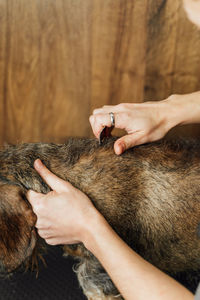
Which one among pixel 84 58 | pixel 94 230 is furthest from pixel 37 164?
pixel 84 58

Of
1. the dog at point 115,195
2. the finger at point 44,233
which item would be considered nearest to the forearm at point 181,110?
the dog at point 115,195

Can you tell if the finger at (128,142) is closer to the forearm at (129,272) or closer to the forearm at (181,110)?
the forearm at (181,110)

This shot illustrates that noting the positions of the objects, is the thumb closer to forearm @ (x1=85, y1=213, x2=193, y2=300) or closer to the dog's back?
the dog's back

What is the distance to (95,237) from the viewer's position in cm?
95

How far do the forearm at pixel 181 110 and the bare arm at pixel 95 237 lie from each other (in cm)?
46

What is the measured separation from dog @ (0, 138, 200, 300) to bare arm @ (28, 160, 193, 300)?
39 millimetres

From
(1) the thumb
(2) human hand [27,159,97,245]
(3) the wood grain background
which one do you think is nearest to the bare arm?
(2) human hand [27,159,97,245]

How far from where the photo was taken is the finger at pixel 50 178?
1.05 m

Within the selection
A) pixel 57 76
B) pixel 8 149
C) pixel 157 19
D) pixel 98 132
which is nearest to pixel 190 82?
pixel 157 19

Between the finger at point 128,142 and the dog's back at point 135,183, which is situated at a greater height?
the finger at point 128,142

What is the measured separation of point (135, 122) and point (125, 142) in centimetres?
9

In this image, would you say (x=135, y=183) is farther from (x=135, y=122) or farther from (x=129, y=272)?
(x=129, y=272)

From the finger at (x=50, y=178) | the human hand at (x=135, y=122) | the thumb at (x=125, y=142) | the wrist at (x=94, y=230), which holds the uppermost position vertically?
the human hand at (x=135, y=122)

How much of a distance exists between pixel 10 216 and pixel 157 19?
3.80ft
